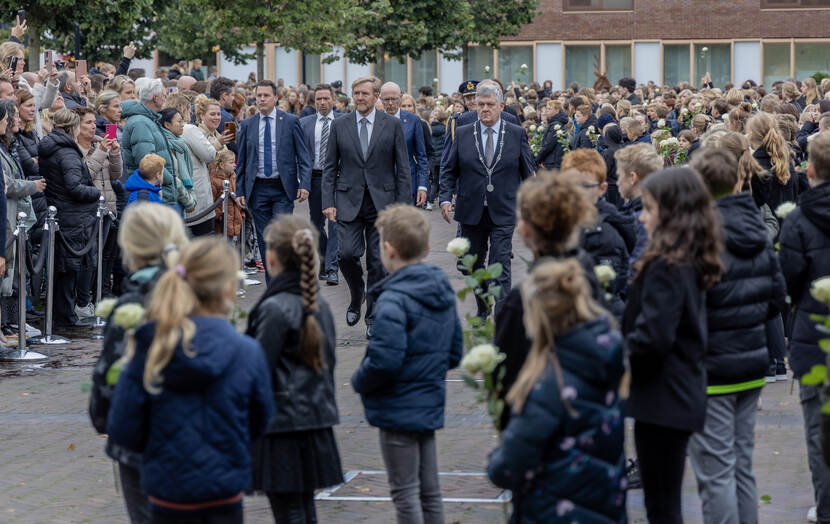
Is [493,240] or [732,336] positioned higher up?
[732,336]

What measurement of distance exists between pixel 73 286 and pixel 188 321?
327 inches

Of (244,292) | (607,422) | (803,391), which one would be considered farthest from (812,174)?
(244,292)

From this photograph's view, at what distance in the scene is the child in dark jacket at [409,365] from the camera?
5477mm

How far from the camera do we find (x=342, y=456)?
773 centimetres

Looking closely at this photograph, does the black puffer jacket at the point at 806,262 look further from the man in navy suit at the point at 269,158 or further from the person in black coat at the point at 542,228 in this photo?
the man in navy suit at the point at 269,158

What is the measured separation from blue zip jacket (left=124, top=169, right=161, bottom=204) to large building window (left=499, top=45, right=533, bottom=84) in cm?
4553

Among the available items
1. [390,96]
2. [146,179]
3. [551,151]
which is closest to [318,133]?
[390,96]

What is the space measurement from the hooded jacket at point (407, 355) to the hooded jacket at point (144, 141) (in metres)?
7.26

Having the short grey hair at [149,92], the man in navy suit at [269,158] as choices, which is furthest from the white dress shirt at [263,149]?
the short grey hair at [149,92]

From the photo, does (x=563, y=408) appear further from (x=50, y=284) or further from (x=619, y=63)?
(x=619, y=63)

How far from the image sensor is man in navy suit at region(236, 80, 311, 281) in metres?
13.3

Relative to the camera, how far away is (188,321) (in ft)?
14.0

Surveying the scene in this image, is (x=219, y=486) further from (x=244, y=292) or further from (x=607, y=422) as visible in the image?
(x=244, y=292)

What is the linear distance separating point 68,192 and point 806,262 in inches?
291
